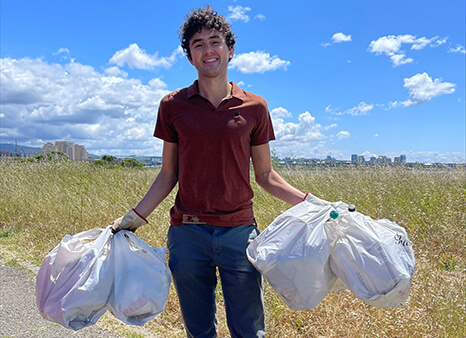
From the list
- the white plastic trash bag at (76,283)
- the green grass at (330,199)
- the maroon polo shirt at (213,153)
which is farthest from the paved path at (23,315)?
the maroon polo shirt at (213,153)

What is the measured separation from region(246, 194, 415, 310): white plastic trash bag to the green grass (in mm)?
1170

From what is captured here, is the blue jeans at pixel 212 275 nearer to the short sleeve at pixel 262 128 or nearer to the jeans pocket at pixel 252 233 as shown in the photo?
the jeans pocket at pixel 252 233

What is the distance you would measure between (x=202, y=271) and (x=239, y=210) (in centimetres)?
37

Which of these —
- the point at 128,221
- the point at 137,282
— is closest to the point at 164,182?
the point at 128,221

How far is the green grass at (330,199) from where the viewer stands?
Result: 116 inches

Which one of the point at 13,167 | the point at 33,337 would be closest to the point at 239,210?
the point at 33,337

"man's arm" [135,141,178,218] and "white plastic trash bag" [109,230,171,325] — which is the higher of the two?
"man's arm" [135,141,178,218]

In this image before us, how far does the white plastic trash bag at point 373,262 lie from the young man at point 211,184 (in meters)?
0.42

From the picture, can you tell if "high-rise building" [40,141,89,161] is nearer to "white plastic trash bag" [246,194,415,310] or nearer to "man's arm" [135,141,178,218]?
"man's arm" [135,141,178,218]

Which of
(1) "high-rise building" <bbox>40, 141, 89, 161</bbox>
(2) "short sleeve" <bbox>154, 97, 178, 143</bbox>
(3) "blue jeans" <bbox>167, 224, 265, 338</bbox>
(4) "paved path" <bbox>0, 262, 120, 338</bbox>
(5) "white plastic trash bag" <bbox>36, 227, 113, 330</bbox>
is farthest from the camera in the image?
(1) "high-rise building" <bbox>40, 141, 89, 161</bbox>

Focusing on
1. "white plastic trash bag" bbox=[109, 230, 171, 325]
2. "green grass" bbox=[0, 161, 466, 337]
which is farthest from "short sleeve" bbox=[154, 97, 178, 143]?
"green grass" bbox=[0, 161, 466, 337]

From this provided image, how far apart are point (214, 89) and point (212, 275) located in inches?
39.4

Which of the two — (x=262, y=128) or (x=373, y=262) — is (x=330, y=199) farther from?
(x=373, y=262)

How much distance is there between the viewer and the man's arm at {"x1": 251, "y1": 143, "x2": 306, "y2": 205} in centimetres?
220
